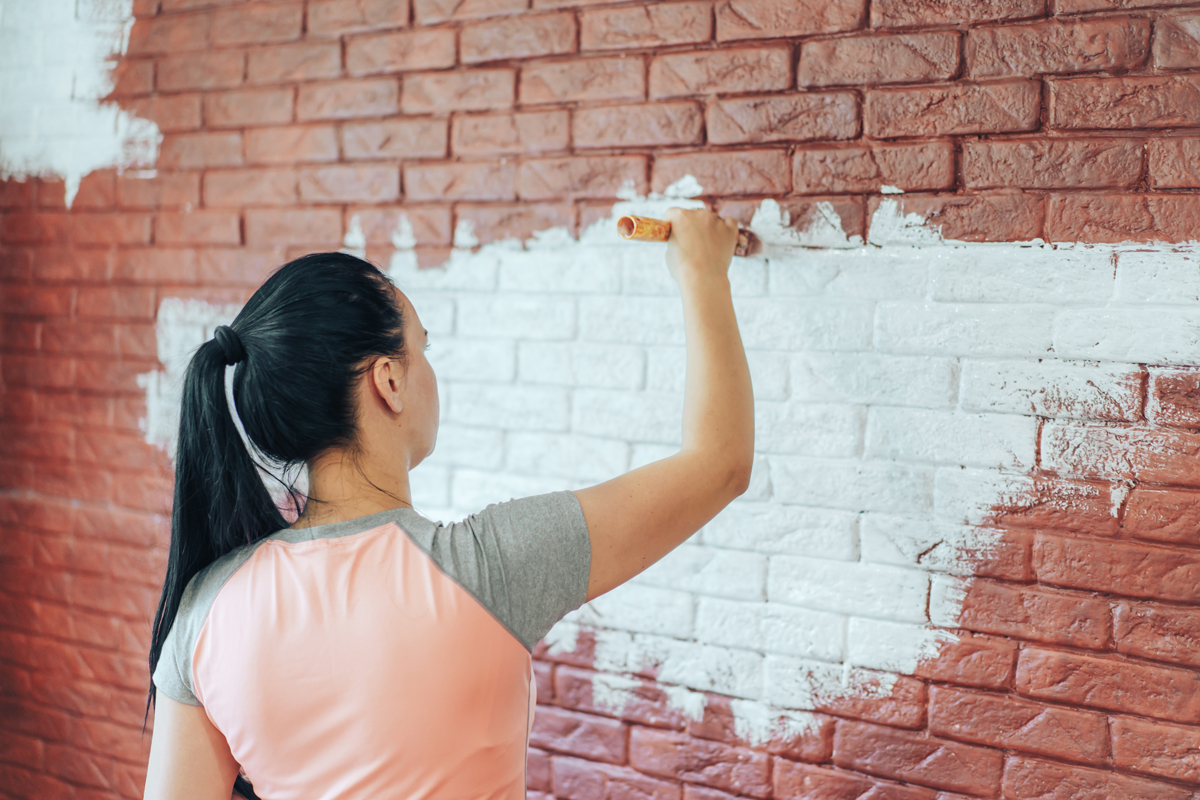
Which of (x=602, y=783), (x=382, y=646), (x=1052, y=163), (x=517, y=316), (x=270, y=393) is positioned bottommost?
(x=602, y=783)

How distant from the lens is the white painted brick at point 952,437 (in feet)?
3.71

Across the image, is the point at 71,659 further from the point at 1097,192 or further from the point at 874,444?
the point at 1097,192

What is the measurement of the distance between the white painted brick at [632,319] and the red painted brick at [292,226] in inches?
23.0

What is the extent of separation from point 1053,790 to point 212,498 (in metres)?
1.28

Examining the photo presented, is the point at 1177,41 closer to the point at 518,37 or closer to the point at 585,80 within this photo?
the point at 585,80

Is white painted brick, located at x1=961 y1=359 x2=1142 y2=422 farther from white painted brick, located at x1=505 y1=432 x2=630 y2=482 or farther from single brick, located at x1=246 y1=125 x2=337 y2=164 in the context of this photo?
single brick, located at x1=246 y1=125 x2=337 y2=164

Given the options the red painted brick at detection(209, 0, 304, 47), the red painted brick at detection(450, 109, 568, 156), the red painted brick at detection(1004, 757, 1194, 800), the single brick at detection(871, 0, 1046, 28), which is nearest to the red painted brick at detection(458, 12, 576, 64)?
the red painted brick at detection(450, 109, 568, 156)

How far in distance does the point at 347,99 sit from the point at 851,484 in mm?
1239

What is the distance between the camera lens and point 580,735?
1.42 meters

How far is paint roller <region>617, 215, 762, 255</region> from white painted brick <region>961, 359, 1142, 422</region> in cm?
39

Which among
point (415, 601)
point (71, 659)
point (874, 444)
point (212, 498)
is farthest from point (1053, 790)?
point (71, 659)

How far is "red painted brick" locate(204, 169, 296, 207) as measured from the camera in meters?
1.59

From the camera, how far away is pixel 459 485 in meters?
1.50

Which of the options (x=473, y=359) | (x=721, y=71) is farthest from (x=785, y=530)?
(x=721, y=71)
